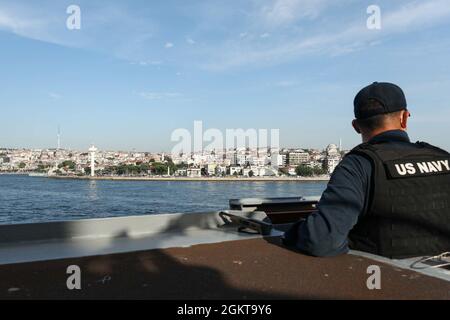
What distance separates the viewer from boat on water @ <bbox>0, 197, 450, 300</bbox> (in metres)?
1.79

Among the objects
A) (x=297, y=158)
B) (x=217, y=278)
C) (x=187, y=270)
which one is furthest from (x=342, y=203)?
(x=297, y=158)

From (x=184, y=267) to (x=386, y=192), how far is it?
1072 mm

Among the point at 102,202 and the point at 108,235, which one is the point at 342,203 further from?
A: the point at 102,202

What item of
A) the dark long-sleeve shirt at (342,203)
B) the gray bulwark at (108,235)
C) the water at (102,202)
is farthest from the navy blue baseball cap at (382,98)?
the water at (102,202)

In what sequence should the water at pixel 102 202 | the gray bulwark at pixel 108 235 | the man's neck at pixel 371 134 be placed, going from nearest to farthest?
the man's neck at pixel 371 134 < the gray bulwark at pixel 108 235 < the water at pixel 102 202

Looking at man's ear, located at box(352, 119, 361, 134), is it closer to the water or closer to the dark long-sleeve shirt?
the dark long-sleeve shirt

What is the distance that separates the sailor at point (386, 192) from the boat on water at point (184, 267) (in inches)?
4.8

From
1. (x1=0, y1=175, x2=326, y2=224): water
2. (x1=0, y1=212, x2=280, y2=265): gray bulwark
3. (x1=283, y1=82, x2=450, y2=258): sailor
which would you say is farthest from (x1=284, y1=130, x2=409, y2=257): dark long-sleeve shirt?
(x1=0, y1=175, x2=326, y2=224): water


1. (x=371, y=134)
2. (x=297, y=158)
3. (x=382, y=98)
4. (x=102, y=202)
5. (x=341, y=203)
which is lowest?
(x=102, y=202)

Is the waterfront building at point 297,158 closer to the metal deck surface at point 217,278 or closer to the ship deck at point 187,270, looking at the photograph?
the ship deck at point 187,270

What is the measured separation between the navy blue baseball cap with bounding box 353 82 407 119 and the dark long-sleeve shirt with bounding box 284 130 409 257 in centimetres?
24

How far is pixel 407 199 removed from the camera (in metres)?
2.04

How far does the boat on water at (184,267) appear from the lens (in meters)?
1.79
